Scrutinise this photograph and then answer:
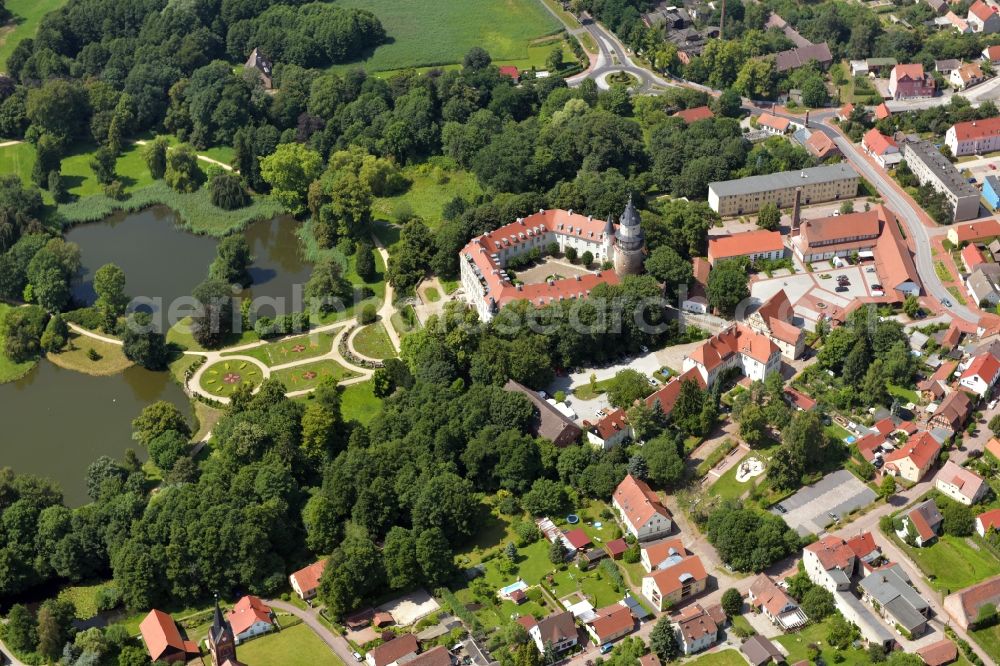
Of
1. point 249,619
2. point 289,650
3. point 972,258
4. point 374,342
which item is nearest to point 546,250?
point 374,342

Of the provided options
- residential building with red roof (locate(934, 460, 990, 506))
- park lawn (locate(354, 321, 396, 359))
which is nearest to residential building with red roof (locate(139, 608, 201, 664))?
park lawn (locate(354, 321, 396, 359))

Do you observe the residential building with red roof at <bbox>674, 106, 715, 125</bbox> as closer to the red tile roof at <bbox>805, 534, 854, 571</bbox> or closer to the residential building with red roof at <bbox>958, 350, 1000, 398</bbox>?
the residential building with red roof at <bbox>958, 350, 1000, 398</bbox>

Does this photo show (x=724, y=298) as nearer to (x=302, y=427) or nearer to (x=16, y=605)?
(x=302, y=427)

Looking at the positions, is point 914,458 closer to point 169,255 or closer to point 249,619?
point 249,619

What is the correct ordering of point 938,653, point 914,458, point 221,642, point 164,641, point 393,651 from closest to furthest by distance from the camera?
1. point 938,653
2. point 221,642
3. point 393,651
4. point 164,641
5. point 914,458

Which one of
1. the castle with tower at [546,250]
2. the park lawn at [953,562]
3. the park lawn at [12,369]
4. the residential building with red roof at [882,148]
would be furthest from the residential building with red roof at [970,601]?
the park lawn at [12,369]

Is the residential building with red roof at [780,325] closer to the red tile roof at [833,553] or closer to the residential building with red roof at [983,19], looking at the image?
the red tile roof at [833,553]
